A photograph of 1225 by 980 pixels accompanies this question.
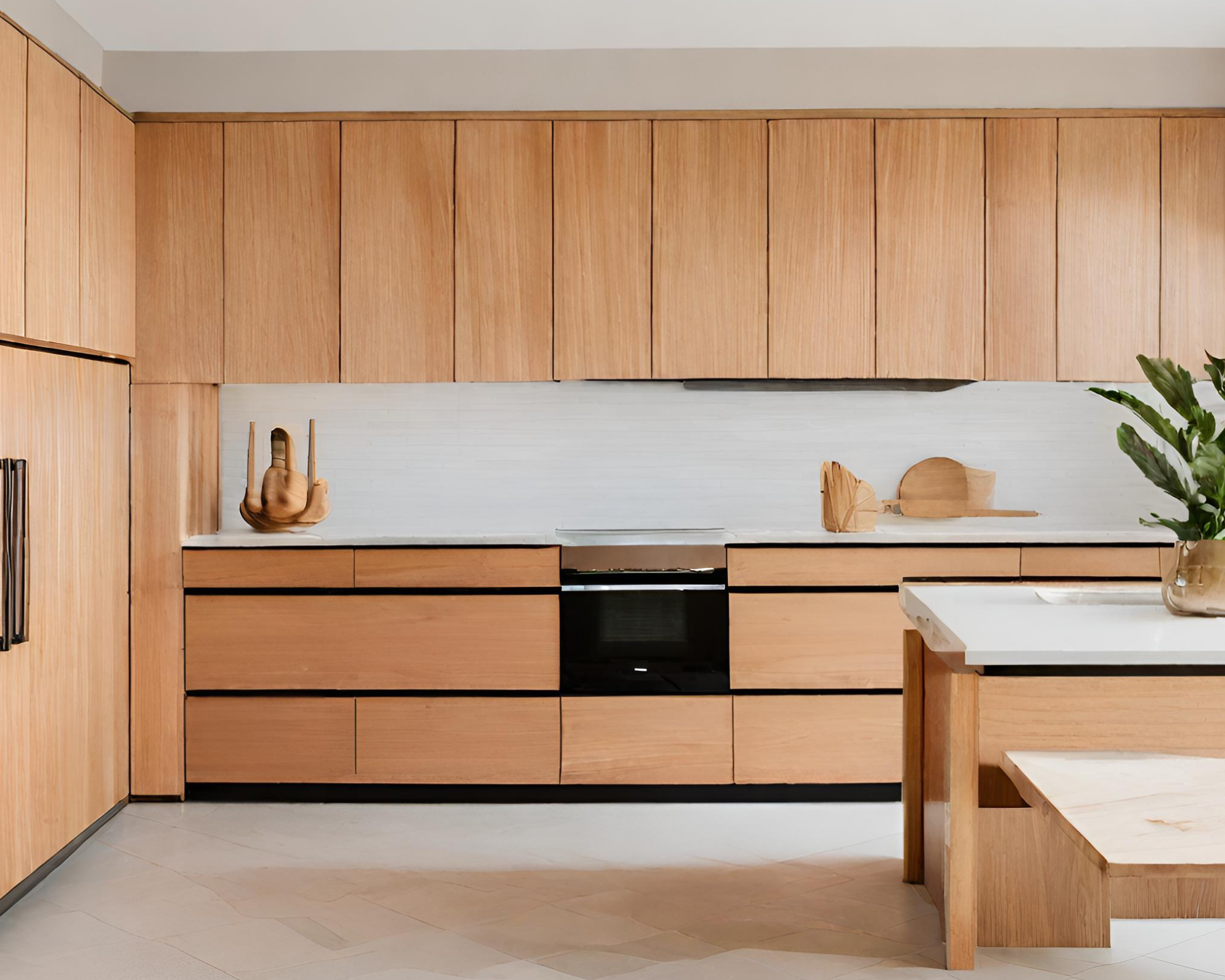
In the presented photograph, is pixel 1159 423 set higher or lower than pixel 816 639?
higher

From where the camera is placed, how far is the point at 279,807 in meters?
3.40

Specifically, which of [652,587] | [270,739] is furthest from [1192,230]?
[270,739]

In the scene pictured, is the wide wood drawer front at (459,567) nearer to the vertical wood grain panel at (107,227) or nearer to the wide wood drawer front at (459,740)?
the wide wood drawer front at (459,740)

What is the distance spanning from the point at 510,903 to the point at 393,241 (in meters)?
2.21

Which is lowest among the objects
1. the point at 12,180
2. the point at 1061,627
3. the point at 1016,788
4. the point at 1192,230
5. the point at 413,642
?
the point at 1016,788

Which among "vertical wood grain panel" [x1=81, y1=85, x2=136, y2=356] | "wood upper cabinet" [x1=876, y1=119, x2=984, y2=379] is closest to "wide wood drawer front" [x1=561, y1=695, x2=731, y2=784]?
"wood upper cabinet" [x1=876, y1=119, x2=984, y2=379]

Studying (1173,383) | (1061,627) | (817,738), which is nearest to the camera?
(1061,627)

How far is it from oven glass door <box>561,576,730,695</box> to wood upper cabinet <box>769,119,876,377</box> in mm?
915

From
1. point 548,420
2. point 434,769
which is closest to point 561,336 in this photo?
point 548,420

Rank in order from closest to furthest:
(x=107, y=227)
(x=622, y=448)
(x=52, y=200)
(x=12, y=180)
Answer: (x=12, y=180)
(x=52, y=200)
(x=107, y=227)
(x=622, y=448)

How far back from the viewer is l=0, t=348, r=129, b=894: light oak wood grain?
8.67 ft

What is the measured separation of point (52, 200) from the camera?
9.39 feet

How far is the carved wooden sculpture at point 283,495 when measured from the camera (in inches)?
142

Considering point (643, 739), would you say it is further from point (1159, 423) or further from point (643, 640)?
A: point (1159, 423)
